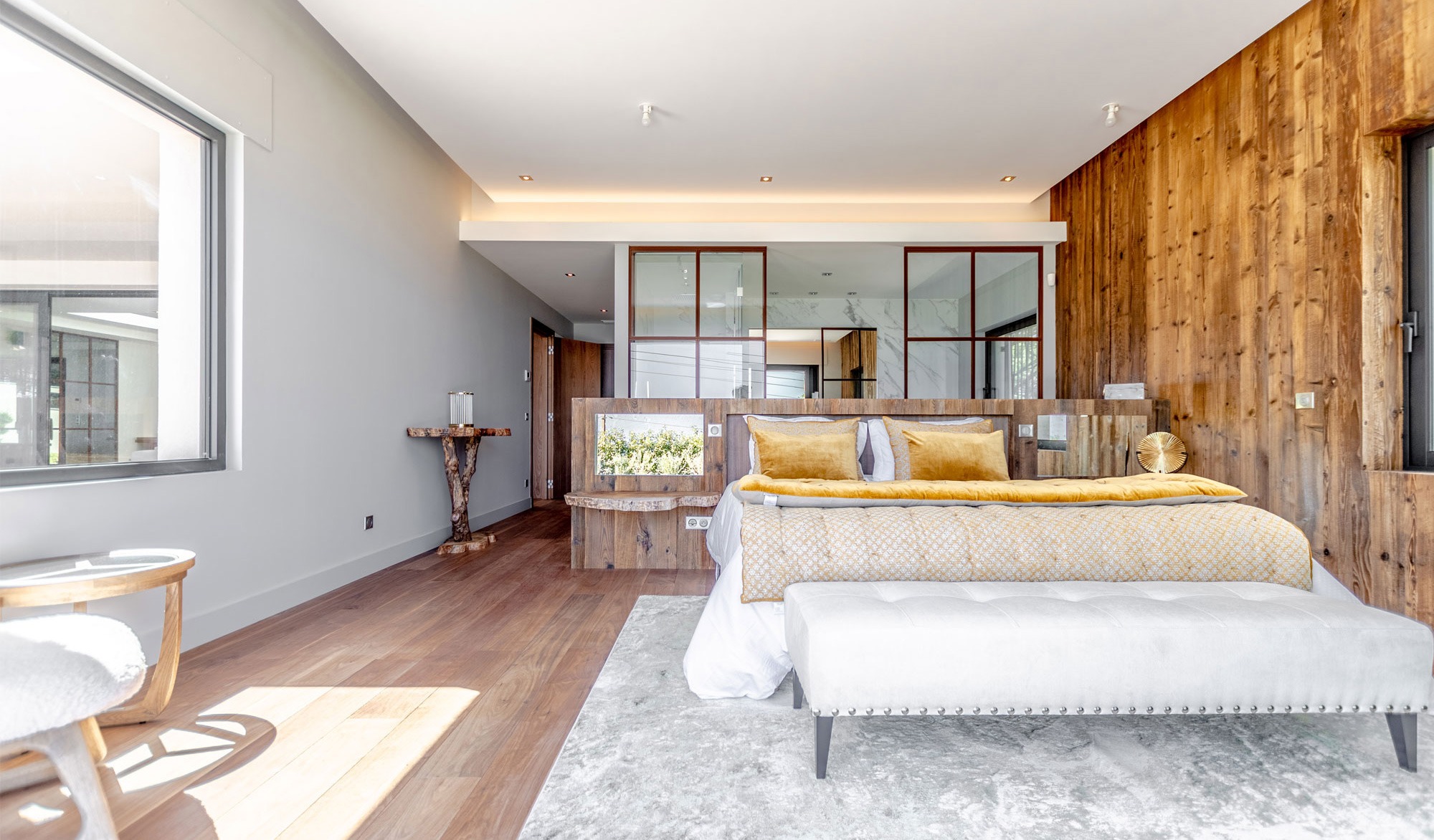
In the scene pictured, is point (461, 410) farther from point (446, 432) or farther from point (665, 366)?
point (665, 366)

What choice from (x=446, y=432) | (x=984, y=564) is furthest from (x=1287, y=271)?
(x=446, y=432)

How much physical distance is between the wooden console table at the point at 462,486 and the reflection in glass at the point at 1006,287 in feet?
13.0

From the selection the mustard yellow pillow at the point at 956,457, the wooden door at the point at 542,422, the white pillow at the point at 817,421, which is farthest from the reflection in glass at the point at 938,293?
the wooden door at the point at 542,422

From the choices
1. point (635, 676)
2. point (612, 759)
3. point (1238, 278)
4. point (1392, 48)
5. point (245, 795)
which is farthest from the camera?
point (1238, 278)

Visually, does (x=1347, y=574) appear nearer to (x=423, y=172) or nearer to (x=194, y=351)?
(x=194, y=351)

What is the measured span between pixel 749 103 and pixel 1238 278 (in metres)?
2.74

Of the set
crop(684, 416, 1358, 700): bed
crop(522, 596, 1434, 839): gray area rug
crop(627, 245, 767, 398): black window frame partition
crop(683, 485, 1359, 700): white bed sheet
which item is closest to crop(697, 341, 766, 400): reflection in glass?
crop(627, 245, 767, 398): black window frame partition

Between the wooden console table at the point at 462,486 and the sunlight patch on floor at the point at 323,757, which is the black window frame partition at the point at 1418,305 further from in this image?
the wooden console table at the point at 462,486

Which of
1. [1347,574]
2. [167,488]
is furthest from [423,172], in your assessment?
[1347,574]

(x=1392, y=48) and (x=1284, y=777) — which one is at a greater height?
(x=1392, y=48)

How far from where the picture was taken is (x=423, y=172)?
4.46 m

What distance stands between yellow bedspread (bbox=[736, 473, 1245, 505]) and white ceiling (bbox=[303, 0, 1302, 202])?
2.10 m

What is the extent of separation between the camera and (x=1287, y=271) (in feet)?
10.2

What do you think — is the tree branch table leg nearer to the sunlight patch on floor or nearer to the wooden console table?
the wooden console table
